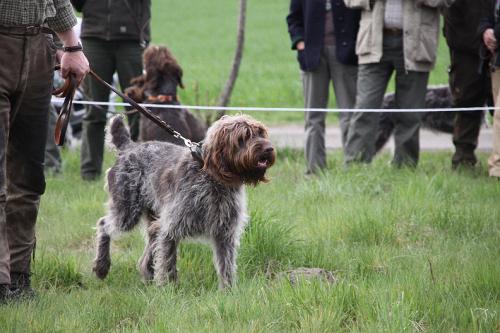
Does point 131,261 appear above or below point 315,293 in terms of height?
below

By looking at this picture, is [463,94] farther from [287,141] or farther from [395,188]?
[287,141]

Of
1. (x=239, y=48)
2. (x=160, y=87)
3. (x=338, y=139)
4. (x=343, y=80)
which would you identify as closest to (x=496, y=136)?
(x=343, y=80)

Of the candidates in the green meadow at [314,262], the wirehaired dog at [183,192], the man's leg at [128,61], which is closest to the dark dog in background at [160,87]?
the man's leg at [128,61]

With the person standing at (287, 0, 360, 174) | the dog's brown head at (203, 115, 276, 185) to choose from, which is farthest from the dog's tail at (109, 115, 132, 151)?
the person standing at (287, 0, 360, 174)

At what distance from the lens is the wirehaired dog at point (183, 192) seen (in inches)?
207

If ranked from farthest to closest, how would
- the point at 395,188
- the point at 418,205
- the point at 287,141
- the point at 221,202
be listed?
the point at 287,141
the point at 395,188
the point at 418,205
the point at 221,202

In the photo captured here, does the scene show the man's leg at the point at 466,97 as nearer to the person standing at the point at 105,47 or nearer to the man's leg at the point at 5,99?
the person standing at the point at 105,47

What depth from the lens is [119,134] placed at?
20.7 feet

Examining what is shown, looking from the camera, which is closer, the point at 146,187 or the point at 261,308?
the point at 261,308

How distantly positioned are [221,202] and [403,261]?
1.37m

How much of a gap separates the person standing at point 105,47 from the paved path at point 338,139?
2879 millimetres

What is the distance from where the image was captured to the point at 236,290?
4.95 metres

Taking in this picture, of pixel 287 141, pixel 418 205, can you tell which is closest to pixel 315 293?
pixel 418 205

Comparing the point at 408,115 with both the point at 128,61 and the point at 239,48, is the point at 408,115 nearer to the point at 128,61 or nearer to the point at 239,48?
the point at 128,61
